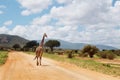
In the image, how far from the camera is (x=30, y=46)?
567ft

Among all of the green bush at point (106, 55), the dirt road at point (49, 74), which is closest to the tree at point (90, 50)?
the green bush at point (106, 55)

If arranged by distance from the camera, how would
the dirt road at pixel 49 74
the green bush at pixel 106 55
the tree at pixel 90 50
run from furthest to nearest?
the tree at pixel 90 50
the green bush at pixel 106 55
the dirt road at pixel 49 74

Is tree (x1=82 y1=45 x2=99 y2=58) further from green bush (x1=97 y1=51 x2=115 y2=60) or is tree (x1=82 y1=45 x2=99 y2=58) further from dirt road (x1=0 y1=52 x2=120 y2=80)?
dirt road (x1=0 y1=52 x2=120 y2=80)

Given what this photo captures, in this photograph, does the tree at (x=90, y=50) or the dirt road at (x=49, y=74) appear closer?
the dirt road at (x=49, y=74)

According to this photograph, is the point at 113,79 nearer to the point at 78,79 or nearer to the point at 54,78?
the point at 78,79

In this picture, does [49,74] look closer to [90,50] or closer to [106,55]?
[106,55]

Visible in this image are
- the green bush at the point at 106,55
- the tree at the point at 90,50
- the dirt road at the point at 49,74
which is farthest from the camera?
the tree at the point at 90,50

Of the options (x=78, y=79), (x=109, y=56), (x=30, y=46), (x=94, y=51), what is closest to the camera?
(x=78, y=79)

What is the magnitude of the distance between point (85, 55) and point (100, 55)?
10.3 ft

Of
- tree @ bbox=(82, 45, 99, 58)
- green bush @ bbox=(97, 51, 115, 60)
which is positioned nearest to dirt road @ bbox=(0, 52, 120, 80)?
green bush @ bbox=(97, 51, 115, 60)

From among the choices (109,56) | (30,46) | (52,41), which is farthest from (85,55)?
(30,46)

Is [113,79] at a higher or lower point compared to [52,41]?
lower

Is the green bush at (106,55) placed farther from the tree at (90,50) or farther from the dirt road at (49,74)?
the dirt road at (49,74)

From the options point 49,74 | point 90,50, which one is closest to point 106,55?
point 90,50
